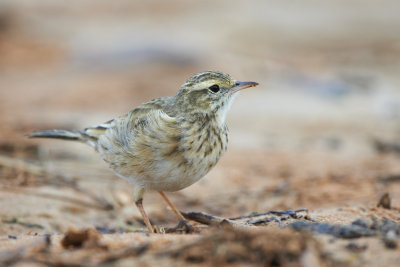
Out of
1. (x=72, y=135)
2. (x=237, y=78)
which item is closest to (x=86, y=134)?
(x=72, y=135)

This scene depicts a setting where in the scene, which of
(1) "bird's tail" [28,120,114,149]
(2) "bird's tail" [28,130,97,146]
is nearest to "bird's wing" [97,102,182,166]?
(1) "bird's tail" [28,120,114,149]

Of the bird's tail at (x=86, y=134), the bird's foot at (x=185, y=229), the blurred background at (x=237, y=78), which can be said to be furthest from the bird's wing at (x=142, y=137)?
the blurred background at (x=237, y=78)

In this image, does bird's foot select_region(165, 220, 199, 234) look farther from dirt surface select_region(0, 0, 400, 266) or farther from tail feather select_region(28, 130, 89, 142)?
tail feather select_region(28, 130, 89, 142)

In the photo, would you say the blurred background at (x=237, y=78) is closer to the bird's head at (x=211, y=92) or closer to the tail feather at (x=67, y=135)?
the tail feather at (x=67, y=135)

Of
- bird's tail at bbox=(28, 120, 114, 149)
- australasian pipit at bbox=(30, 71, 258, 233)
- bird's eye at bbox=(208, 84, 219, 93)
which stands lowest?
australasian pipit at bbox=(30, 71, 258, 233)

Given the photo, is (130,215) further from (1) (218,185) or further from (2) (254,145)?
Answer: (2) (254,145)

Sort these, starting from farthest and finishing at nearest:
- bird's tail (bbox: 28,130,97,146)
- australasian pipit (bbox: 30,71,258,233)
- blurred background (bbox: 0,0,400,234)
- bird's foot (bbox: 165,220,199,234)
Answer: blurred background (bbox: 0,0,400,234) → bird's tail (bbox: 28,130,97,146) → australasian pipit (bbox: 30,71,258,233) → bird's foot (bbox: 165,220,199,234)

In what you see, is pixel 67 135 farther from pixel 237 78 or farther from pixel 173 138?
pixel 237 78
